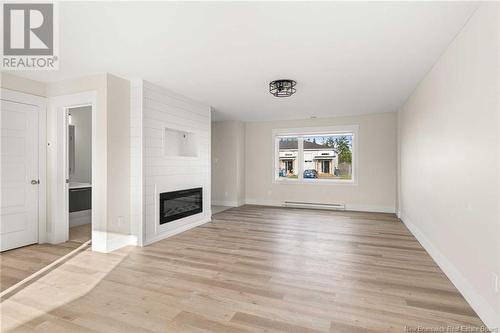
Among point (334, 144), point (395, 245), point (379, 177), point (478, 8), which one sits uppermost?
point (478, 8)

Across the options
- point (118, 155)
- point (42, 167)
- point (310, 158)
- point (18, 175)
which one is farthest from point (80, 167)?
point (310, 158)

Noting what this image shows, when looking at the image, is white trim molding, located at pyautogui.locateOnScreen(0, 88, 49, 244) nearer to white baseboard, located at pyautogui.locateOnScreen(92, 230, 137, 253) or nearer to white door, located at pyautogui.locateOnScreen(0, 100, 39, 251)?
white door, located at pyautogui.locateOnScreen(0, 100, 39, 251)

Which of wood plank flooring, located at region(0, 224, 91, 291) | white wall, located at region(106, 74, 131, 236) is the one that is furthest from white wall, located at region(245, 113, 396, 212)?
wood plank flooring, located at region(0, 224, 91, 291)

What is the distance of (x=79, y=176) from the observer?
604 centimetres

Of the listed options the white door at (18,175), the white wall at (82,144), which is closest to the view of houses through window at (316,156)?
the white wall at (82,144)

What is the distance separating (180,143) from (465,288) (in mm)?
4743

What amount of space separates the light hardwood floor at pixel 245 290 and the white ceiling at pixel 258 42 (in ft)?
8.31

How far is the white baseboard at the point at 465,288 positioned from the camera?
197 cm

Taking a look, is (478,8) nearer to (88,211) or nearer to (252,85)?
(252,85)

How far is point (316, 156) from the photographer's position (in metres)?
7.68

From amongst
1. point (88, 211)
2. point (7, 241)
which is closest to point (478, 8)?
point (7, 241)

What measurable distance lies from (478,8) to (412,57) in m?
1.00

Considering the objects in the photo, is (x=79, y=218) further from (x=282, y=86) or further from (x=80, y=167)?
(x=282, y=86)

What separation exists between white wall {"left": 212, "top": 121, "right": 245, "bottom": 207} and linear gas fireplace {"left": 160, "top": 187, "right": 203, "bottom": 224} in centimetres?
241
